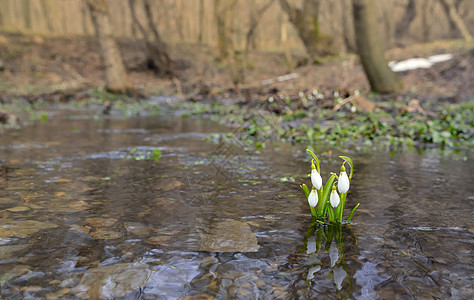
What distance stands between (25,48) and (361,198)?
1140 inches

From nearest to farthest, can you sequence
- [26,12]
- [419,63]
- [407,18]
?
[419,63] → [407,18] → [26,12]

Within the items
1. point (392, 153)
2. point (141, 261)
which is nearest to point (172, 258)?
point (141, 261)

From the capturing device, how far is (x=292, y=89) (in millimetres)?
14820

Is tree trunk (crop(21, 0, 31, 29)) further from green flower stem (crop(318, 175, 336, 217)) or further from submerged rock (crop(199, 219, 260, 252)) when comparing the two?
green flower stem (crop(318, 175, 336, 217))

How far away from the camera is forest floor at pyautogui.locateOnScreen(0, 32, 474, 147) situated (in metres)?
8.20

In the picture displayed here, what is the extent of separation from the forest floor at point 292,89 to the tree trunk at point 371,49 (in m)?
0.41

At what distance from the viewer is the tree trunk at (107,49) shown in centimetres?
1598

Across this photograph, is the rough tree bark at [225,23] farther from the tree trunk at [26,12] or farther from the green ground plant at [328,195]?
the tree trunk at [26,12]

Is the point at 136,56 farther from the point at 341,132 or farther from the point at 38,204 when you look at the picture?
the point at 38,204

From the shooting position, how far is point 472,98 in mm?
12992

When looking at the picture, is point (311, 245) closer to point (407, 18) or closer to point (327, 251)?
point (327, 251)

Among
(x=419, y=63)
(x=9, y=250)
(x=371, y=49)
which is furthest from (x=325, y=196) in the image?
(x=419, y=63)

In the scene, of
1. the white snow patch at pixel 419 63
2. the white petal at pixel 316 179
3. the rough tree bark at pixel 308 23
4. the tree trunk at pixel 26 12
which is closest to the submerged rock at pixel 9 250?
the white petal at pixel 316 179

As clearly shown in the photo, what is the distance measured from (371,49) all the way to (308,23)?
12.0 m
